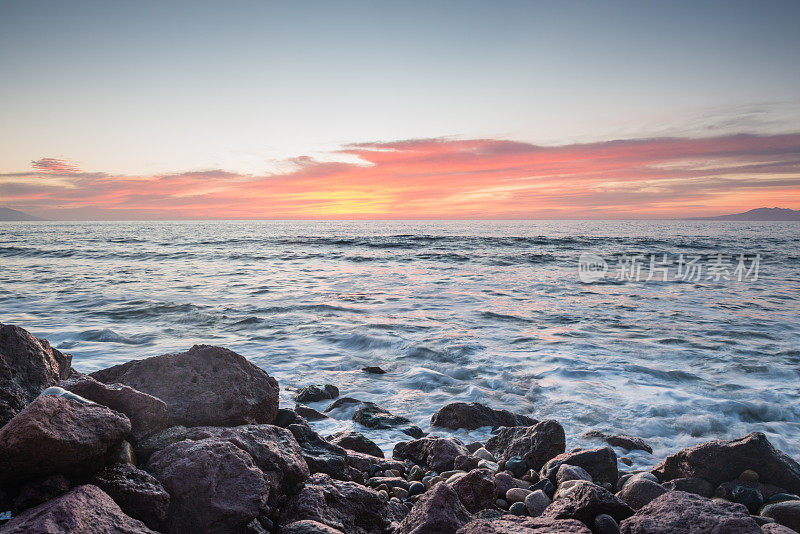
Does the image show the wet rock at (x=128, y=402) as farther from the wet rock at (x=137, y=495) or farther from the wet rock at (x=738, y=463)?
the wet rock at (x=738, y=463)

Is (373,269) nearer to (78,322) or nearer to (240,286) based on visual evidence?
(240,286)

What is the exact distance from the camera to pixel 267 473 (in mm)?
2725

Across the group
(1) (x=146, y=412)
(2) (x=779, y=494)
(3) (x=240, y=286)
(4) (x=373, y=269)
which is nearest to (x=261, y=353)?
(1) (x=146, y=412)

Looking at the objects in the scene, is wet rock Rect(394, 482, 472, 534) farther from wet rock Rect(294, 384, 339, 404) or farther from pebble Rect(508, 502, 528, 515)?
wet rock Rect(294, 384, 339, 404)

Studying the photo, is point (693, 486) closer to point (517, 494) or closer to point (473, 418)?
point (517, 494)

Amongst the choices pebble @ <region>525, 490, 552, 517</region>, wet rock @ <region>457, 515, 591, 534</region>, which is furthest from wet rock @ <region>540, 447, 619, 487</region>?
wet rock @ <region>457, 515, 591, 534</region>

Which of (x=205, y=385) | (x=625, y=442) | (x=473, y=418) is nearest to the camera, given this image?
(x=205, y=385)

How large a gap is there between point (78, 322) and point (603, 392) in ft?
36.5

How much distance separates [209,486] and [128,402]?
915 mm

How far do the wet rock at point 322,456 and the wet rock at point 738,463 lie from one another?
2614mm

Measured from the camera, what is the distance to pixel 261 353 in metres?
8.41

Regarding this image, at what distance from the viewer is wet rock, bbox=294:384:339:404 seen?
6.06m

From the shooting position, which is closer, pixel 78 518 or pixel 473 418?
pixel 78 518

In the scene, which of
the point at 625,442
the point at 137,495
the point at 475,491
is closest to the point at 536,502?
the point at 475,491
